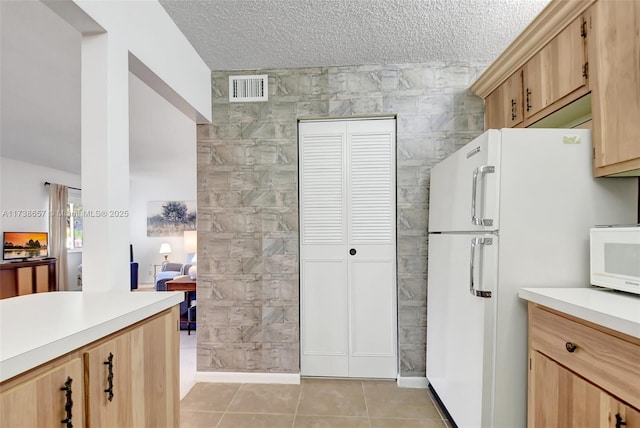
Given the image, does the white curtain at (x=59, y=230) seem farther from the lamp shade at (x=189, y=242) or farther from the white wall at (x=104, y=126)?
the white wall at (x=104, y=126)

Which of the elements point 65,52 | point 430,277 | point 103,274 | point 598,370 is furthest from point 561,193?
point 65,52

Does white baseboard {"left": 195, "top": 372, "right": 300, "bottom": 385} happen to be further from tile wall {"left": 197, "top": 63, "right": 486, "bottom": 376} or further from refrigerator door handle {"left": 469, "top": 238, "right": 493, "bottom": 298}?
refrigerator door handle {"left": 469, "top": 238, "right": 493, "bottom": 298}

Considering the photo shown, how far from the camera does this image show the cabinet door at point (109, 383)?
2.62ft

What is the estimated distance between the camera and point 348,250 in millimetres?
2521

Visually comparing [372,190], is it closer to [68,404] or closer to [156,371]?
[156,371]

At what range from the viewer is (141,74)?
5.70ft

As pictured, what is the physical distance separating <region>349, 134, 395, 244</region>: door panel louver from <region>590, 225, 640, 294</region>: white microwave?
51.3 inches

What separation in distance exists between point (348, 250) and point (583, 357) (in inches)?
63.2

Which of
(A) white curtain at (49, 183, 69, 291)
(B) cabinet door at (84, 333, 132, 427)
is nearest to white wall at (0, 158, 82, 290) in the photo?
(A) white curtain at (49, 183, 69, 291)

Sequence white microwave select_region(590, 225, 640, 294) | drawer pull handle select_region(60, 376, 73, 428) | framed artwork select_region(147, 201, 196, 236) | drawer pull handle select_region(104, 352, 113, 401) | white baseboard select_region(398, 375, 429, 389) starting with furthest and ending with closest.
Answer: framed artwork select_region(147, 201, 196, 236) < white baseboard select_region(398, 375, 429, 389) < white microwave select_region(590, 225, 640, 294) < drawer pull handle select_region(104, 352, 113, 401) < drawer pull handle select_region(60, 376, 73, 428)

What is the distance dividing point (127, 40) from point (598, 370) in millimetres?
2327

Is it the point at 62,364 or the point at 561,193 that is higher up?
the point at 561,193

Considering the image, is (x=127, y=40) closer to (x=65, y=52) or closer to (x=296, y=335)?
(x=65, y=52)

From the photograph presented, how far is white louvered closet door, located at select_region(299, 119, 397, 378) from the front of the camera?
2.49m
